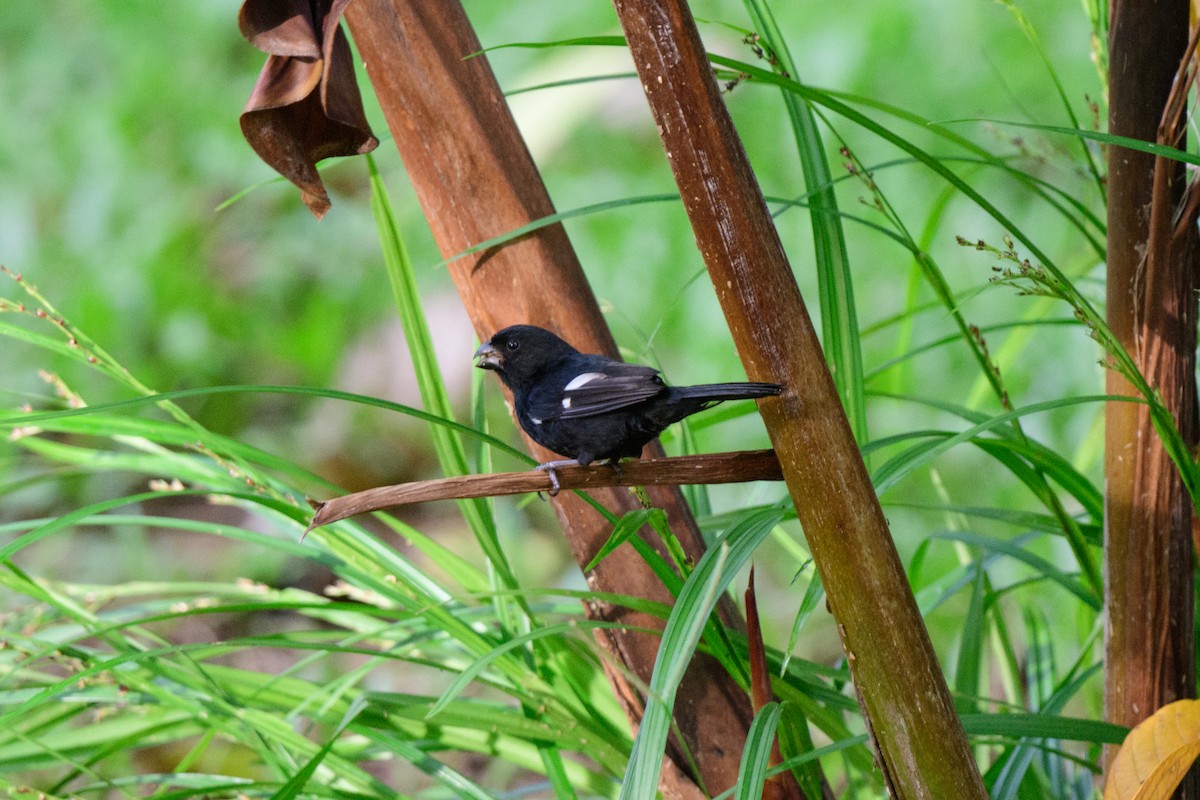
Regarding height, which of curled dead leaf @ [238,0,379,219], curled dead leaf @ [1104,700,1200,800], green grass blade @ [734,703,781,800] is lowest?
curled dead leaf @ [1104,700,1200,800]

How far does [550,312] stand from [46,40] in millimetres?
3259

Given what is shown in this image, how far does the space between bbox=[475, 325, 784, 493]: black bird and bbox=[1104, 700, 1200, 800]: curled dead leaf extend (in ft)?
1.35

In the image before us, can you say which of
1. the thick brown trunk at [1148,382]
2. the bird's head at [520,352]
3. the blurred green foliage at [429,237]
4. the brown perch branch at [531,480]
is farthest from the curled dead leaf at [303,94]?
the blurred green foliage at [429,237]

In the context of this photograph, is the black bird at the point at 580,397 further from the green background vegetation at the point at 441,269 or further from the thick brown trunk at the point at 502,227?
the green background vegetation at the point at 441,269

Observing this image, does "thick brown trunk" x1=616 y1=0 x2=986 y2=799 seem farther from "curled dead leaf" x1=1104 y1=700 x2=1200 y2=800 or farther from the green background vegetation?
the green background vegetation

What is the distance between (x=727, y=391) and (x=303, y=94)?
0.40 meters

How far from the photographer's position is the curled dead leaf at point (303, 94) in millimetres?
781

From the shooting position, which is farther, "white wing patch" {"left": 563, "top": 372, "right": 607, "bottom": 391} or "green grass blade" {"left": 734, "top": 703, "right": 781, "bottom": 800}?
"white wing patch" {"left": 563, "top": 372, "right": 607, "bottom": 391}

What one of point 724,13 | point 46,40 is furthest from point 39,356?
point 724,13

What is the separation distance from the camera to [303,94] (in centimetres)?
80

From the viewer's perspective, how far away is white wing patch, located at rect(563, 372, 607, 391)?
3.24 ft

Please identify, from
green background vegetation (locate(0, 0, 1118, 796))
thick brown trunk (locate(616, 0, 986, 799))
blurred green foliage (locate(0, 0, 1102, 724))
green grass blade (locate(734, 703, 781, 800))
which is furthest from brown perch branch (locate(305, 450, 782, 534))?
blurred green foliage (locate(0, 0, 1102, 724))

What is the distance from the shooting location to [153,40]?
10.9 feet

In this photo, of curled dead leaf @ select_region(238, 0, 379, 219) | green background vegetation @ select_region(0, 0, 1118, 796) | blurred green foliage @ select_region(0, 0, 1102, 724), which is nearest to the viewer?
curled dead leaf @ select_region(238, 0, 379, 219)
